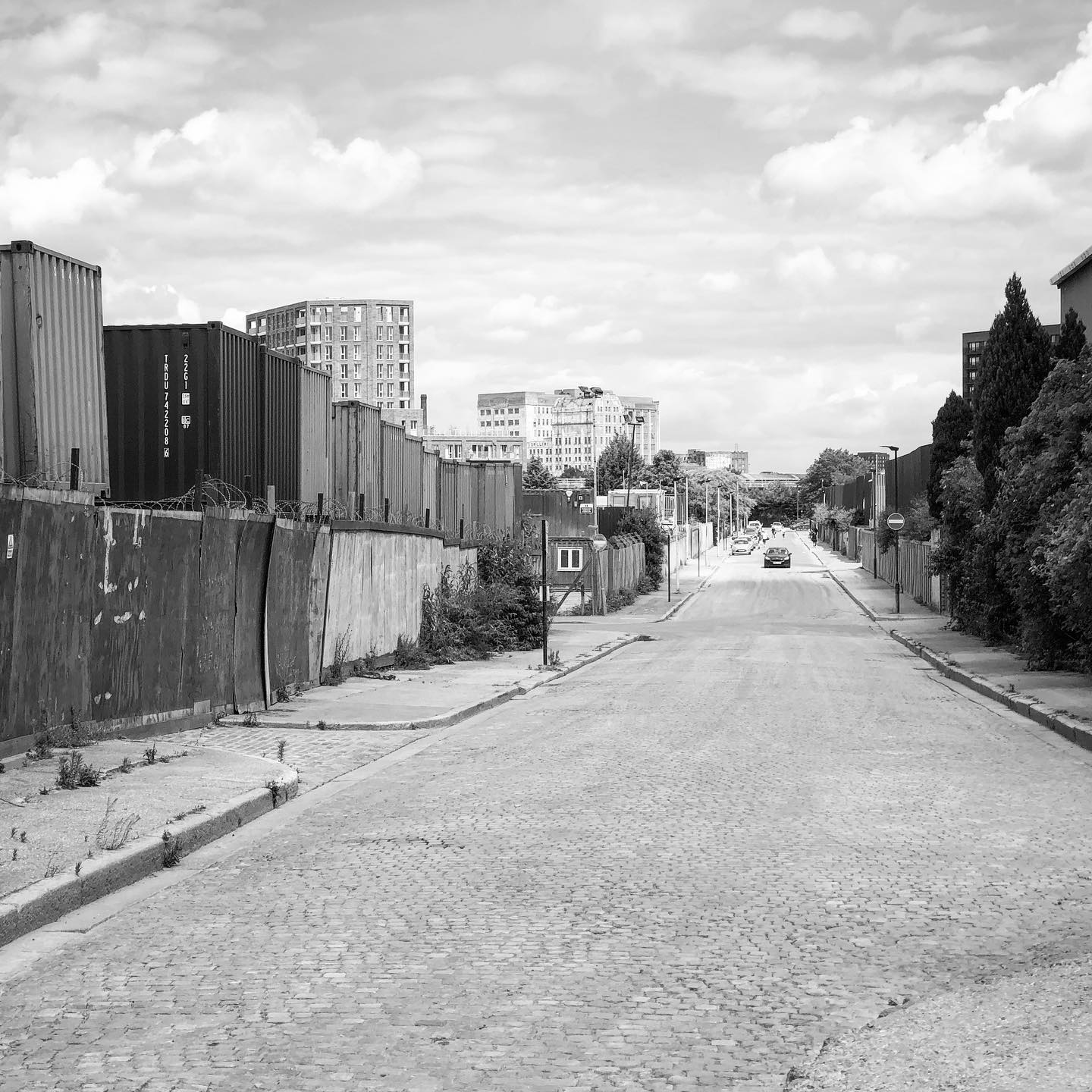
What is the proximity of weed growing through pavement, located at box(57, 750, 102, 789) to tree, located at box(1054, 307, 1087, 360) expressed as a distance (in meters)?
21.2

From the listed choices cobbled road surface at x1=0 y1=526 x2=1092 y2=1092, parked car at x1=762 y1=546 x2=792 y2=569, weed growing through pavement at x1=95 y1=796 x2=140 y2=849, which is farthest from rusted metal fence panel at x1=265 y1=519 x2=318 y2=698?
parked car at x1=762 y1=546 x2=792 y2=569

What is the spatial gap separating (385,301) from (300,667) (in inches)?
6892

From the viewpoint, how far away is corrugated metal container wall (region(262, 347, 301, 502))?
17859 millimetres

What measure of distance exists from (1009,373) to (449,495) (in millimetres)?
12951

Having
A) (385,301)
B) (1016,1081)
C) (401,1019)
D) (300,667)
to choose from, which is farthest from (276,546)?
(385,301)

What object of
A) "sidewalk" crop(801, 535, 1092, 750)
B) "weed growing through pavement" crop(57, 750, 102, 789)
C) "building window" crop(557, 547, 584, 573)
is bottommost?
"sidewalk" crop(801, 535, 1092, 750)

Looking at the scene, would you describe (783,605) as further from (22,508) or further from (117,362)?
(22,508)

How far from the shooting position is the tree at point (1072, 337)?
25500mm

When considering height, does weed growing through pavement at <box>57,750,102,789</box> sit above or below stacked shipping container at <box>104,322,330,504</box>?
below

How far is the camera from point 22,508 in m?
10.9

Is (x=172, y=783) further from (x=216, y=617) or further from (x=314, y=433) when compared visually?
(x=314, y=433)

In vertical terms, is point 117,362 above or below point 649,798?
above

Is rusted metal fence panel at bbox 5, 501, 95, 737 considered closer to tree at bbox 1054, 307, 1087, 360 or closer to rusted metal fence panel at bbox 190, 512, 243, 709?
rusted metal fence panel at bbox 190, 512, 243, 709

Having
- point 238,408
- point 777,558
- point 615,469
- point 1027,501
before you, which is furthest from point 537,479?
point 238,408
